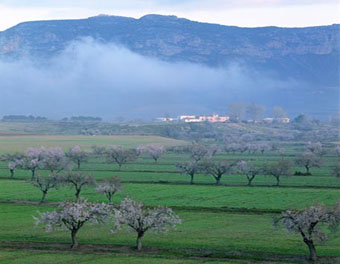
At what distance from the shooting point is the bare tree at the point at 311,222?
174 ft

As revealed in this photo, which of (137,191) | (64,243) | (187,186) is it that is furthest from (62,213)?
(187,186)

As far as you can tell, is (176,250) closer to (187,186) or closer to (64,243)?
(64,243)

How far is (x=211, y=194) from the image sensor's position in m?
93.2

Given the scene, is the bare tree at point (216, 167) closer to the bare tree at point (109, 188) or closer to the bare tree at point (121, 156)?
the bare tree at point (121, 156)

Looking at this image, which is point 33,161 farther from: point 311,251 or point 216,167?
point 311,251

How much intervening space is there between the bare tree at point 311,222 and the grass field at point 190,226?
1.50 meters

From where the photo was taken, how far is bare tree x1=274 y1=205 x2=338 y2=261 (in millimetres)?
53156

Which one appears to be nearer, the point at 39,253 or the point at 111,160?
the point at 39,253

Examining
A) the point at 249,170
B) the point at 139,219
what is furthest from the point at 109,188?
the point at 249,170

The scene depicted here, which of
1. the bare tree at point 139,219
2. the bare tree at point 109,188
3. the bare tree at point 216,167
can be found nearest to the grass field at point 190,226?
the bare tree at point 139,219

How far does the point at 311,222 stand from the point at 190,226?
1681cm

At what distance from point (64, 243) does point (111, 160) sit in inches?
3206

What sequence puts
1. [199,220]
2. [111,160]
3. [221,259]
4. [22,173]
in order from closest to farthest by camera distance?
1. [221,259]
2. [199,220]
3. [22,173]
4. [111,160]

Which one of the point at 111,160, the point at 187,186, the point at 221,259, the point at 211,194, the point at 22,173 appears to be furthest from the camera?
the point at 111,160
